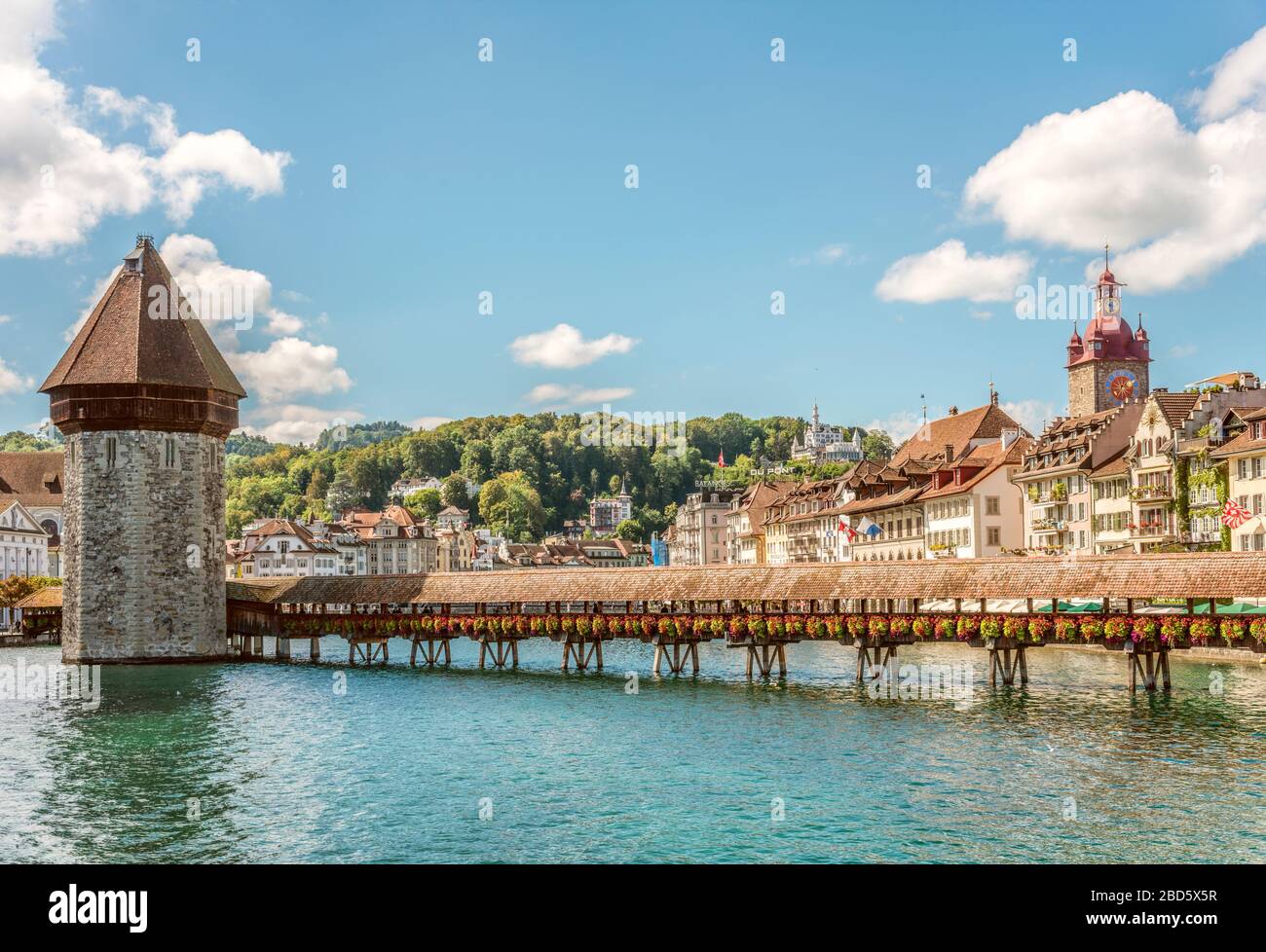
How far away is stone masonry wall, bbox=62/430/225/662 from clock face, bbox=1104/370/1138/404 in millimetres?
68436

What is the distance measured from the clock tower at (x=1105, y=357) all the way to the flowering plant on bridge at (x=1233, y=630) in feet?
219

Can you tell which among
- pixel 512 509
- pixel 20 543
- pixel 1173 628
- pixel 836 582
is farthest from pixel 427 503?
pixel 1173 628

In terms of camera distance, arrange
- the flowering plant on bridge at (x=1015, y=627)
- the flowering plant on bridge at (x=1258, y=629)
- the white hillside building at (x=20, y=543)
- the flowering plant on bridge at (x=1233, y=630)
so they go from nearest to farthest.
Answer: the flowering plant on bridge at (x=1258, y=629) → the flowering plant on bridge at (x=1233, y=630) → the flowering plant on bridge at (x=1015, y=627) → the white hillside building at (x=20, y=543)

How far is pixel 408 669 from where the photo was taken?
48719 mm

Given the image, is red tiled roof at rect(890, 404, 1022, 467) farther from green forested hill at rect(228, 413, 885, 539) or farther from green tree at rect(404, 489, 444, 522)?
green tree at rect(404, 489, 444, 522)

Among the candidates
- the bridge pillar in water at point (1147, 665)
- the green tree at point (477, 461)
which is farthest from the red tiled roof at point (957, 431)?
the green tree at point (477, 461)

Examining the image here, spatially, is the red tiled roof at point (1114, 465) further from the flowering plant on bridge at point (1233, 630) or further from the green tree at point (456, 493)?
the green tree at point (456, 493)

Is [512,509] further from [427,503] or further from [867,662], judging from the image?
[867,662]

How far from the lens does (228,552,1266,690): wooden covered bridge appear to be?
3231 cm

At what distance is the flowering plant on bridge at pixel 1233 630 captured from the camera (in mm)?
29859

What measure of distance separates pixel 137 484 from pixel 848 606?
31190 millimetres

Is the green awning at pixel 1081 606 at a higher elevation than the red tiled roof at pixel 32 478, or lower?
lower
